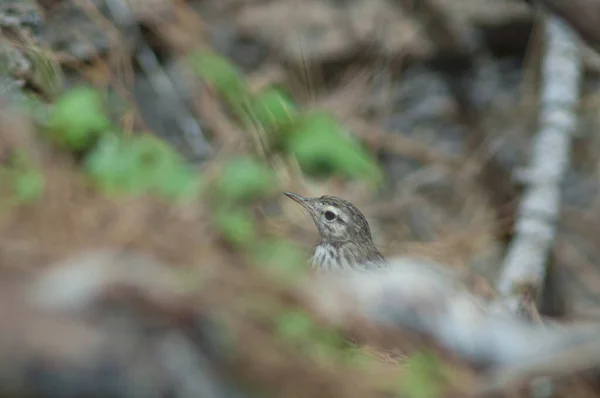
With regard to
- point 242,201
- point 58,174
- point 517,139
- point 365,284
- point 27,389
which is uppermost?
point 517,139

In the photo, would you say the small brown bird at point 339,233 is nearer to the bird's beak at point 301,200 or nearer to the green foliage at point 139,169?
the bird's beak at point 301,200

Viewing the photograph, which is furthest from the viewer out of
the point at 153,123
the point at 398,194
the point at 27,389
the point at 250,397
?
the point at 398,194

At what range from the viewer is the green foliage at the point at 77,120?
A: 4.01 m

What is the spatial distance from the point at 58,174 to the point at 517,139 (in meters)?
4.65

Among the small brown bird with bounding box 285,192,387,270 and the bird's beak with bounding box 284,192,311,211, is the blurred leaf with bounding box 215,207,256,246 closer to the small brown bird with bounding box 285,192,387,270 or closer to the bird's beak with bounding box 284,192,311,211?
the bird's beak with bounding box 284,192,311,211

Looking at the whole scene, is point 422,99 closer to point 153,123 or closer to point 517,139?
point 517,139

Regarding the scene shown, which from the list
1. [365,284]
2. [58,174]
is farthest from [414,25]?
[365,284]

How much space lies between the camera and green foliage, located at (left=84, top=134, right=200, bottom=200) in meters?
3.59

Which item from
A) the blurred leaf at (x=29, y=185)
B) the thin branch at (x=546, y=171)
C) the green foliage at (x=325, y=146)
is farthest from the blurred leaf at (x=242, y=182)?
the blurred leaf at (x=29, y=185)

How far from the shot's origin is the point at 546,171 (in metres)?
4.98

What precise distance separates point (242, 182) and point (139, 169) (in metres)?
0.75

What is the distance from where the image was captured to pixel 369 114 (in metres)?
6.60

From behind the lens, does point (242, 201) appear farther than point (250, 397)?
Yes

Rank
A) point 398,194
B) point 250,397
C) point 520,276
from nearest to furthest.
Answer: point 250,397 → point 520,276 → point 398,194
